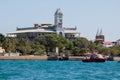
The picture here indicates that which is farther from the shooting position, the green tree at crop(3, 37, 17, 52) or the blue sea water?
the green tree at crop(3, 37, 17, 52)

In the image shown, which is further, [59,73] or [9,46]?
[9,46]

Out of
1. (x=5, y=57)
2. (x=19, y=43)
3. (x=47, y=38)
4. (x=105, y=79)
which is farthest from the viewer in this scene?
(x=47, y=38)

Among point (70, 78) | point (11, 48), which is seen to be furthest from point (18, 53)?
point (70, 78)

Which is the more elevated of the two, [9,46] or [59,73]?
[9,46]

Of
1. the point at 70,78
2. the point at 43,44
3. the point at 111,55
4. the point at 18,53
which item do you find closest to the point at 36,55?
the point at 18,53

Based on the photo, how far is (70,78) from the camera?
45312 mm

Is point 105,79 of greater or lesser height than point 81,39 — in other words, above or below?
below

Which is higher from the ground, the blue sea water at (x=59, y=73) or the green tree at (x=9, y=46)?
the green tree at (x=9, y=46)

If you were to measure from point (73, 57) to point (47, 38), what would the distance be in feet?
66.7

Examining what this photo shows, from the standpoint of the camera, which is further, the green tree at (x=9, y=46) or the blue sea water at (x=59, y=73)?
the green tree at (x=9, y=46)

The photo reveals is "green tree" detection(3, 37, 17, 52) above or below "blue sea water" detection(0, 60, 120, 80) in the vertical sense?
above

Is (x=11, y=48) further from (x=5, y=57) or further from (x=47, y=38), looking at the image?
(x=47, y=38)

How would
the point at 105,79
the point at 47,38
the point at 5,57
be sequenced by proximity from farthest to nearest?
the point at 47,38 < the point at 5,57 < the point at 105,79

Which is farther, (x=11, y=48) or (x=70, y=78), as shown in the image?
(x=11, y=48)
